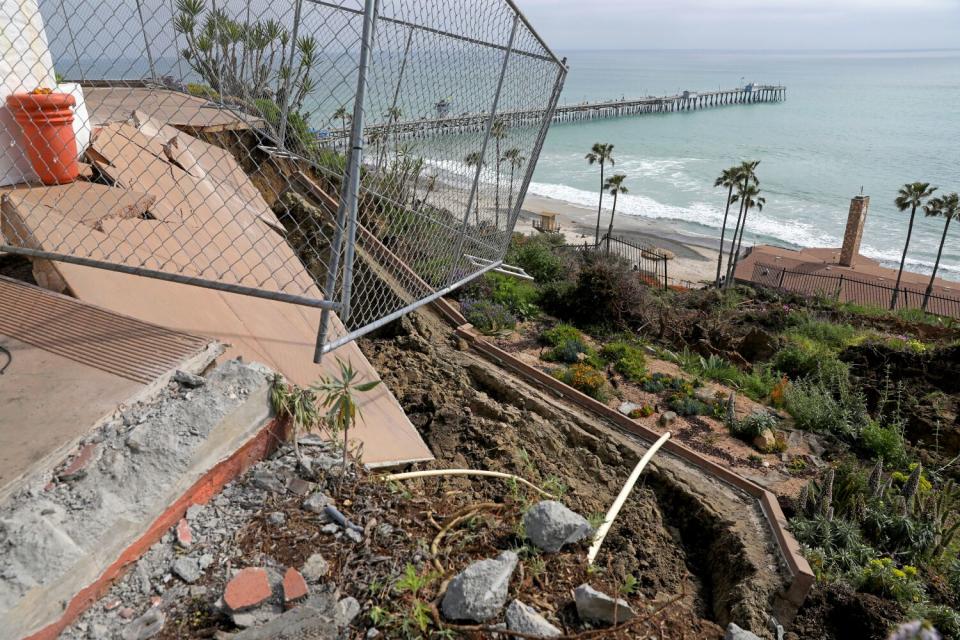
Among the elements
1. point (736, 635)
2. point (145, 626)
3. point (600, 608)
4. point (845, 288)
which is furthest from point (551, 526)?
point (845, 288)

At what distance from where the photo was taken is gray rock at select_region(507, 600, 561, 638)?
251cm

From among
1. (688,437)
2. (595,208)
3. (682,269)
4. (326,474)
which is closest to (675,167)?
(595,208)

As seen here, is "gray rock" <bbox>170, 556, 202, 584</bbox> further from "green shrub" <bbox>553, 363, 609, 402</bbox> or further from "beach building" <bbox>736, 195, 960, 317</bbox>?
"beach building" <bbox>736, 195, 960, 317</bbox>

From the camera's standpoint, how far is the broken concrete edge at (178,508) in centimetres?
223

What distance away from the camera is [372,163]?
14.6ft

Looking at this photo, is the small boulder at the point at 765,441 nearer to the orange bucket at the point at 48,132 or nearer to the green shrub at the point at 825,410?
the green shrub at the point at 825,410

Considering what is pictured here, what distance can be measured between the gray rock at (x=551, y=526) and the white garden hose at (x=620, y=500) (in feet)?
0.59

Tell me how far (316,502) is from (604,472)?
3.03 metres

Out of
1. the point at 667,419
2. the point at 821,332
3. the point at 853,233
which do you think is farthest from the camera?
the point at 853,233

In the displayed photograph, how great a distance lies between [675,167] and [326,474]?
57.7m

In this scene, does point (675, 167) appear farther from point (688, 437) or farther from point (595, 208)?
point (688, 437)

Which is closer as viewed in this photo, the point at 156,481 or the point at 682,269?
the point at 156,481

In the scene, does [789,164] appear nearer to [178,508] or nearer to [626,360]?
[626,360]

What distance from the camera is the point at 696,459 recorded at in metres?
5.73
